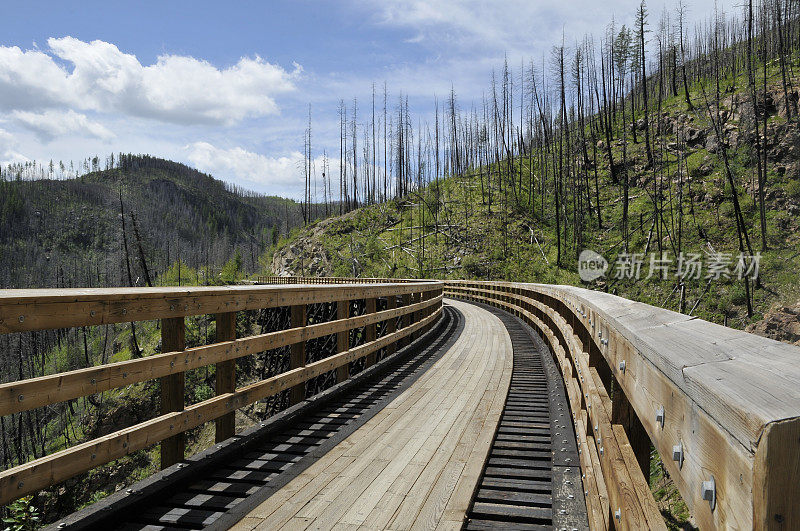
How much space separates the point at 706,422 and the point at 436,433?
4.29 m

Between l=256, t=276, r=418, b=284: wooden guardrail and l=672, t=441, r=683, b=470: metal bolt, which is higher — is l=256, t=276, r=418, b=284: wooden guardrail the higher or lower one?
the lower one

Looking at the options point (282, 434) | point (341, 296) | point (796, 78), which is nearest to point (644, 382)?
point (282, 434)

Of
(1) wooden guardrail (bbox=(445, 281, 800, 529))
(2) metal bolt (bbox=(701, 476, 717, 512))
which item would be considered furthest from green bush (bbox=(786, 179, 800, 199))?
(2) metal bolt (bbox=(701, 476, 717, 512))

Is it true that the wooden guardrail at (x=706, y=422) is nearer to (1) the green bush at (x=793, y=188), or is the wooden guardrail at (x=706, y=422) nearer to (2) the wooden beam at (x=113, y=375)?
(2) the wooden beam at (x=113, y=375)

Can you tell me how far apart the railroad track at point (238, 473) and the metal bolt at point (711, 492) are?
119 inches

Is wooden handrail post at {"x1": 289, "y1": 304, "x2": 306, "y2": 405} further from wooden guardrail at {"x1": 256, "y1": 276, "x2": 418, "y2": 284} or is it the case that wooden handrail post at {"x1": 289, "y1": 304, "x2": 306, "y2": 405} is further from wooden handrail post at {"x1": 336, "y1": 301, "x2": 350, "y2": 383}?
wooden guardrail at {"x1": 256, "y1": 276, "x2": 418, "y2": 284}

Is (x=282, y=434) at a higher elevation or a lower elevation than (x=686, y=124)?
lower

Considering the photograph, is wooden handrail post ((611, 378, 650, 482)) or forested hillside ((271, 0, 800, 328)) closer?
wooden handrail post ((611, 378, 650, 482))

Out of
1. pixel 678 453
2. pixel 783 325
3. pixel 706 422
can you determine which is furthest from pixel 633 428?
pixel 783 325

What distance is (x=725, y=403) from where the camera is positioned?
2.75ft

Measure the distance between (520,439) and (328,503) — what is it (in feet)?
7.45

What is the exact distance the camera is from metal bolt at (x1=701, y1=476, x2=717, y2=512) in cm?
89

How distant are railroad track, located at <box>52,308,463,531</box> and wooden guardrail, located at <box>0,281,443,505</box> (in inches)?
11.6

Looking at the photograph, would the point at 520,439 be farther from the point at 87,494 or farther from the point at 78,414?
the point at 78,414
